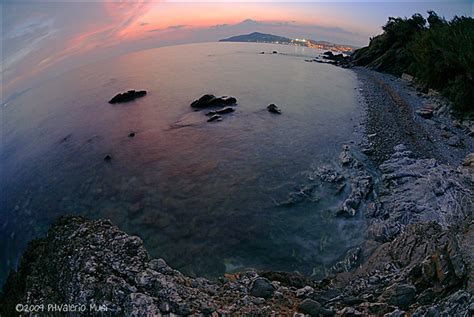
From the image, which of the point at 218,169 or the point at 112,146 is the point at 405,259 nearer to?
the point at 218,169

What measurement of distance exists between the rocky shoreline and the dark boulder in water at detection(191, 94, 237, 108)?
3023 centimetres

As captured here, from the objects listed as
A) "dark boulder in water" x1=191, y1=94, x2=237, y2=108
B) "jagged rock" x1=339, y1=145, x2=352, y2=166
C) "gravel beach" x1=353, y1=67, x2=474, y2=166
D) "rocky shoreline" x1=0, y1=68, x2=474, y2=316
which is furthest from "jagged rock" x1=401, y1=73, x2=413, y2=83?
"rocky shoreline" x1=0, y1=68, x2=474, y2=316

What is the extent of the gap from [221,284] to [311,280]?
4448 millimetres

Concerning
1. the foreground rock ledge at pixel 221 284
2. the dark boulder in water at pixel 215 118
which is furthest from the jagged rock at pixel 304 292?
the dark boulder in water at pixel 215 118

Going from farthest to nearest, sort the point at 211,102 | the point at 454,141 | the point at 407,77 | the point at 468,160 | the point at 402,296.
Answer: the point at 407,77
the point at 211,102
the point at 454,141
the point at 468,160
the point at 402,296

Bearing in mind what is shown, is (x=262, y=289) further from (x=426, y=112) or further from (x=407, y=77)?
(x=407, y=77)

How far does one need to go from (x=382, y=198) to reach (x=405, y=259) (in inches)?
284

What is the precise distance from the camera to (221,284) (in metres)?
9.88

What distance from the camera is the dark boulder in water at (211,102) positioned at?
1713 inches

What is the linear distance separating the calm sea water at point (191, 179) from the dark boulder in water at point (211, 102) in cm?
187

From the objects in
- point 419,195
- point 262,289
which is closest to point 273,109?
point 419,195

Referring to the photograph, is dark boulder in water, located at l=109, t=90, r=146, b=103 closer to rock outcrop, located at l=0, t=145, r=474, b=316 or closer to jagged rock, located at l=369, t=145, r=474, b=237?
rock outcrop, located at l=0, t=145, r=474, b=316

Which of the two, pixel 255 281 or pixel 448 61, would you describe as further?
pixel 448 61

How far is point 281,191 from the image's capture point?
64.6 feet
